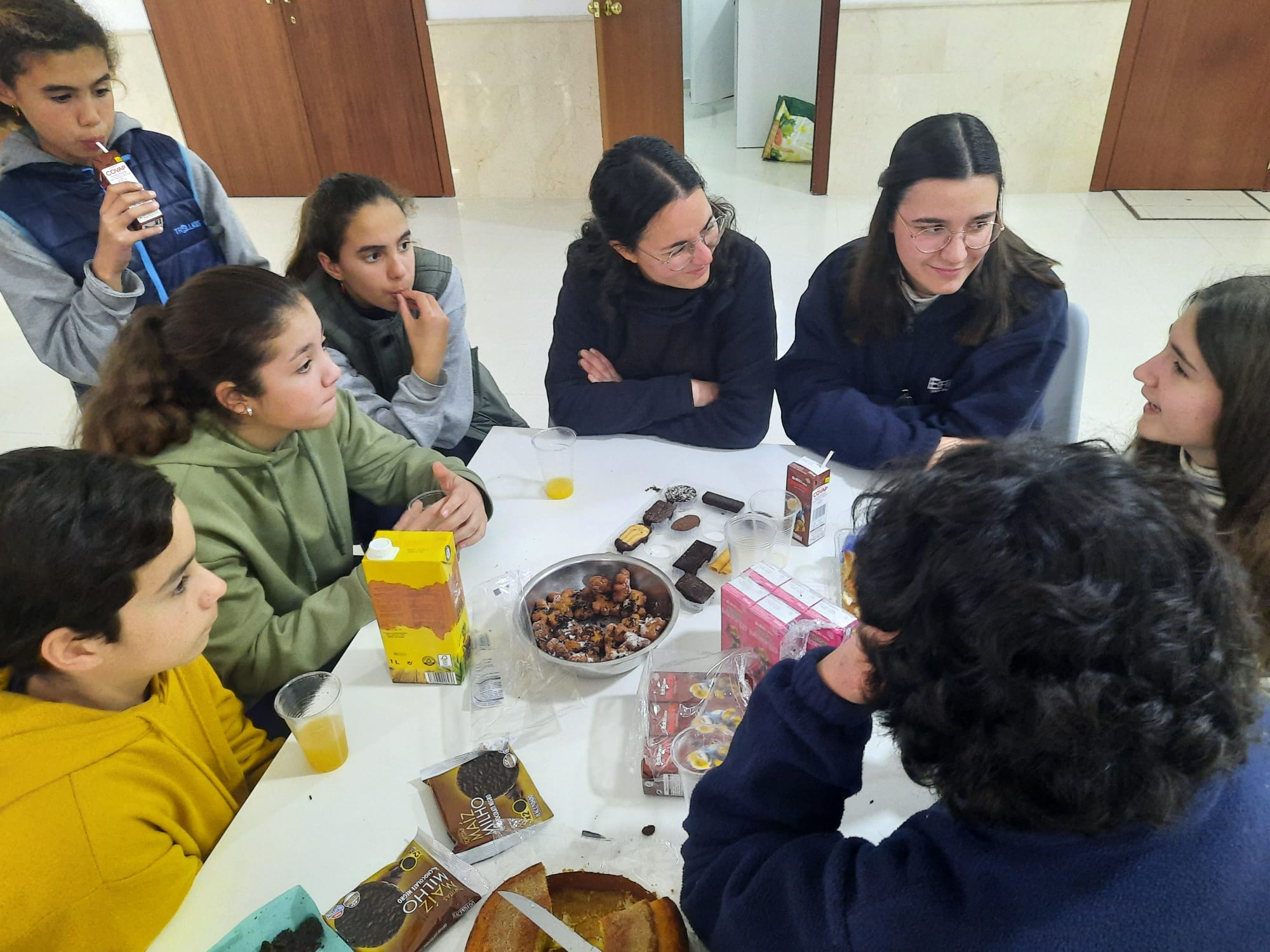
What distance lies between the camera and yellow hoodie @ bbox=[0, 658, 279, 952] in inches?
36.4

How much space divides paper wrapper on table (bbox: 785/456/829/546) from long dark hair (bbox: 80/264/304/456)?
3.23 feet

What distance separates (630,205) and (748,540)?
0.86m

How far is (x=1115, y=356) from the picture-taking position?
358 centimetres

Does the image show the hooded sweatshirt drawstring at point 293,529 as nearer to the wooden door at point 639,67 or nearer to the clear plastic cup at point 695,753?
the clear plastic cup at point 695,753

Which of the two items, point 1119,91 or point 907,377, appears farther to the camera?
point 1119,91

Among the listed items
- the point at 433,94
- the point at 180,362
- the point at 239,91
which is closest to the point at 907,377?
the point at 180,362

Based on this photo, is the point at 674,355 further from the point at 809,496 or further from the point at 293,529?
the point at 293,529

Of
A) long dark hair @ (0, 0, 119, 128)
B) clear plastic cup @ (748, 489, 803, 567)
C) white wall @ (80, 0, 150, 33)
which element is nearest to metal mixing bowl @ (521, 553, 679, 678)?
clear plastic cup @ (748, 489, 803, 567)

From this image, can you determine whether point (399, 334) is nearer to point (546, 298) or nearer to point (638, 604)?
point (638, 604)

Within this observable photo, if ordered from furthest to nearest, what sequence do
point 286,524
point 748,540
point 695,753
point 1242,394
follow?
point 286,524, point 748,540, point 1242,394, point 695,753

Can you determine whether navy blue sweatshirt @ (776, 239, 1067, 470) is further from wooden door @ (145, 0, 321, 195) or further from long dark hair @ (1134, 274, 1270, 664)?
wooden door @ (145, 0, 321, 195)

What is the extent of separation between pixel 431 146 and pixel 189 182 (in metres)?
3.93

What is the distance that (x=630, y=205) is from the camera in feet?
6.09

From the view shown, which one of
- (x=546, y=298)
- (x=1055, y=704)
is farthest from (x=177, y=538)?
(x=546, y=298)
